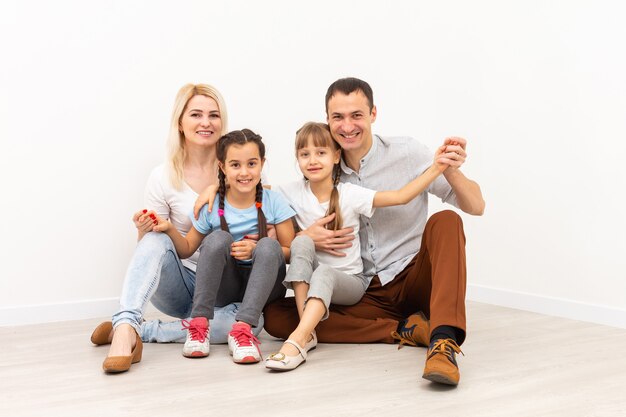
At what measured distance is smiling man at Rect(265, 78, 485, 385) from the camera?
2.23m

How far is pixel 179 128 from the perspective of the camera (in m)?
2.53

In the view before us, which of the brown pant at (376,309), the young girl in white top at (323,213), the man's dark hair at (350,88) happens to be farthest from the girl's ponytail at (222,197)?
the man's dark hair at (350,88)

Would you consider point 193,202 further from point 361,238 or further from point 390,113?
point 390,113

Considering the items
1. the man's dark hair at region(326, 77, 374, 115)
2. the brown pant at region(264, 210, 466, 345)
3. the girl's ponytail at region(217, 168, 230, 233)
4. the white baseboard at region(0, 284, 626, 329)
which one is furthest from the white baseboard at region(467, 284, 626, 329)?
the girl's ponytail at region(217, 168, 230, 233)

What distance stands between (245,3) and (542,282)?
6.14 ft

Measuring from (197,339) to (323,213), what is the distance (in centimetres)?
60

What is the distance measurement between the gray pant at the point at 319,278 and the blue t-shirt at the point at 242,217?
141 mm

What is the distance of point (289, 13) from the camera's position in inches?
133

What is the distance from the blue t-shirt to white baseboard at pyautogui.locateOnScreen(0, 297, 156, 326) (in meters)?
0.89

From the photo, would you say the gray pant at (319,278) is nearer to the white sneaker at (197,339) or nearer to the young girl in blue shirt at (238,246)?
the young girl in blue shirt at (238,246)

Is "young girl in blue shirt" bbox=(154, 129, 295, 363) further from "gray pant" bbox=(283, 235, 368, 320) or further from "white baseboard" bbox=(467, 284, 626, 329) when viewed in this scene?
"white baseboard" bbox=(467, 284, 626, 329)

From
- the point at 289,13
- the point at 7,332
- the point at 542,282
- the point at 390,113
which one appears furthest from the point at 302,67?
the point at 7,332

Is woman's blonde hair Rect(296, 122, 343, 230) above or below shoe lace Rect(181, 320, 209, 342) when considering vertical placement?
above

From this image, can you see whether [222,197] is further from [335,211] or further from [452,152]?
[452,152]
